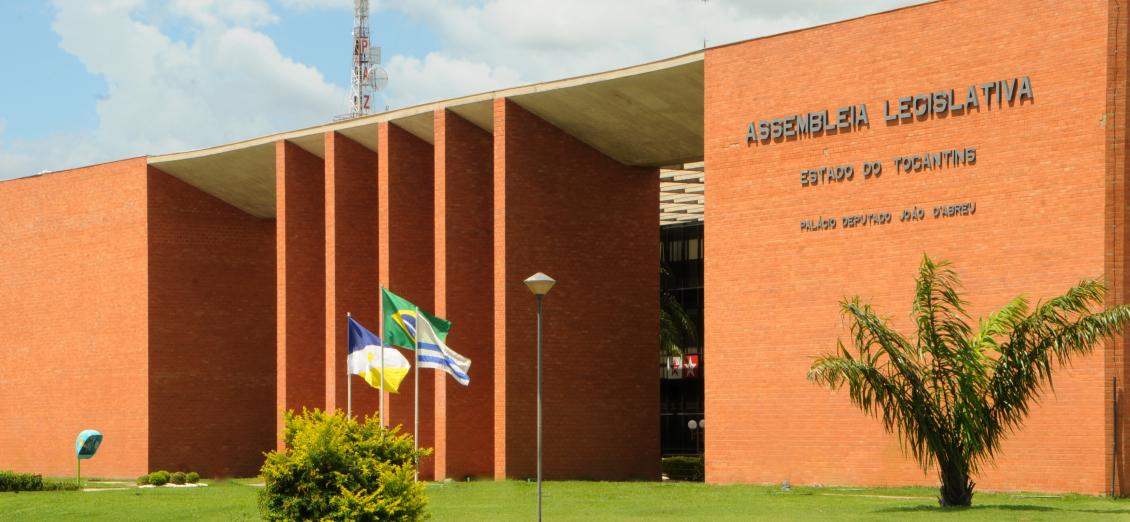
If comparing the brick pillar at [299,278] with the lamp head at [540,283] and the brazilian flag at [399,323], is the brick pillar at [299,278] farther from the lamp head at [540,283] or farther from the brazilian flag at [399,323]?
the lamp head at [540,283]

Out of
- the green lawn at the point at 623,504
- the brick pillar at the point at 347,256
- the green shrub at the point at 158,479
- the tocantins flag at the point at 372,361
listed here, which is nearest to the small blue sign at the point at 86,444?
the green shrub at the point at 158,479

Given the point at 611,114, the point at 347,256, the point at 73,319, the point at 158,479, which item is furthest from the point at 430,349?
the point at 73,319

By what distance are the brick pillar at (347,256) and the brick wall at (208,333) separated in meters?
6.98

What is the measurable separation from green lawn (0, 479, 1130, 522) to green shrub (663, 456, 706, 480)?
10638 millimetres

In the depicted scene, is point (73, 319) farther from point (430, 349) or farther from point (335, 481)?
point (335, 481)

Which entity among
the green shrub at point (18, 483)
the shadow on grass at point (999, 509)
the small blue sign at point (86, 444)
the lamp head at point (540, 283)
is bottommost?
the green shrub at point (18, 483)

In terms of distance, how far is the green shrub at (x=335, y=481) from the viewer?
64.6 feet

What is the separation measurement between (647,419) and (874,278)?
1135 centimetres

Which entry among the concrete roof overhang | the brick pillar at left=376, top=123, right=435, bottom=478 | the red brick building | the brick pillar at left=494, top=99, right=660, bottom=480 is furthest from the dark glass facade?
the brick pillar at left=376, top=123, right=435, bottom=478

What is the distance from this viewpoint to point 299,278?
43438 mm

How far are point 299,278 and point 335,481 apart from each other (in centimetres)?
2410

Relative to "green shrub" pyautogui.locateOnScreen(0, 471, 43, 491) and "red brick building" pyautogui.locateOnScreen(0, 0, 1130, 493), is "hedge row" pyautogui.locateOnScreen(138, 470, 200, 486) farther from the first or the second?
"green shrub" pyautogui.locateOnScreen(0, 471, 43, 491)

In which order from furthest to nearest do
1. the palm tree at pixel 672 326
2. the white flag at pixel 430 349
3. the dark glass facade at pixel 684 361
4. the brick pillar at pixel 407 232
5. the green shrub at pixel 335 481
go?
the dark glass facade at pixel 684 361 < the palm tree at pixel 672 326 < the brick pillar at pixel 407 232 < the white flag at pixel 430 349 < the green shrub at pixel 335 481

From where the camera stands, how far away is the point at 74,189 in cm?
4844
